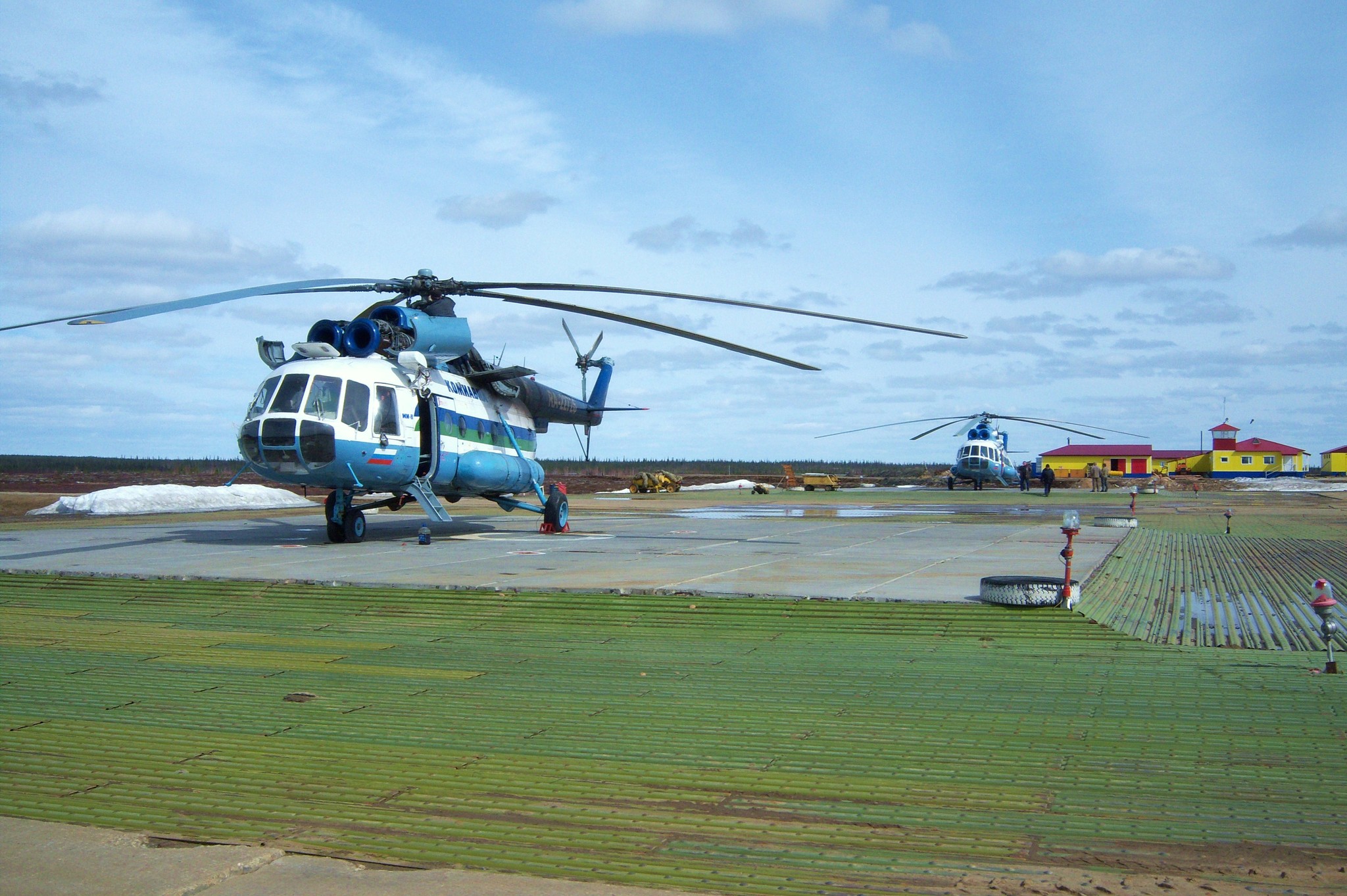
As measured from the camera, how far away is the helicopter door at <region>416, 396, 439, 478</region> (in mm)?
18359

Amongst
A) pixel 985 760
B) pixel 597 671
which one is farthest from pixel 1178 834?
pixel 597 671

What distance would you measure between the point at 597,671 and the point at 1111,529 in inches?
678

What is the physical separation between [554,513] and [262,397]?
6.62 m

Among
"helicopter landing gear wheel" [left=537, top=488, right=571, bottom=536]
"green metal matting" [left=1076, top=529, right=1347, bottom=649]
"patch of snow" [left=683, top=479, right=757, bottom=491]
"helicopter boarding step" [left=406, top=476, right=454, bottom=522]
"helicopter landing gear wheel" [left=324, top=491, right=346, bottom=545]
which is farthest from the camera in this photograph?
"patch of snow" [left=683, top=479, right=757, bottom=491]

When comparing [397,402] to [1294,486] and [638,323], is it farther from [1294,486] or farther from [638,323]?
[1294,486]

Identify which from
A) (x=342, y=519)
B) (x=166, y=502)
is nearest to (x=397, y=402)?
(x=342, y=519)

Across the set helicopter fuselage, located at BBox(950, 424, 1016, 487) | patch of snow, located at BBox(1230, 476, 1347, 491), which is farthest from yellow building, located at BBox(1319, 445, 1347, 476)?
helicopter fuselage, located at BBox(950, 424, 1016, 487)

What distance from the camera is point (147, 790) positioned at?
5.09 meters

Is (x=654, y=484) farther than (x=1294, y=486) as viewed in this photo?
No

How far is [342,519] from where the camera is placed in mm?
17875

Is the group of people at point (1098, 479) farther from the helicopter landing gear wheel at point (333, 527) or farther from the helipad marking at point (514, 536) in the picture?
the helicopter landing gear wheel at point (333, 527)

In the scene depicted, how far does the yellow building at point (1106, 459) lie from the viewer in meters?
98.8

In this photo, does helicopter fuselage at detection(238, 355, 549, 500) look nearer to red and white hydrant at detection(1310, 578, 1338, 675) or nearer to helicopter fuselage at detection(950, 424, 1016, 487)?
red and white hydrant at detection(1310, 578, 1338, 675)

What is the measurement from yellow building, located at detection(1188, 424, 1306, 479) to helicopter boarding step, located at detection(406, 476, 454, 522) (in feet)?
331
